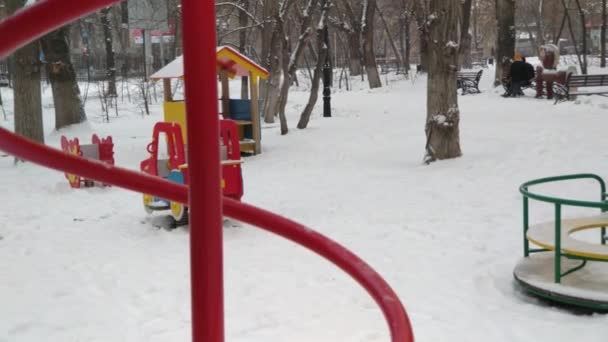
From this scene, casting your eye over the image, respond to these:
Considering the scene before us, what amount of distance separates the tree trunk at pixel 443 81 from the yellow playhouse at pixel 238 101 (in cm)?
380

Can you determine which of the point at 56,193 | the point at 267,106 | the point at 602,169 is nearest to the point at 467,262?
the point at 602,169

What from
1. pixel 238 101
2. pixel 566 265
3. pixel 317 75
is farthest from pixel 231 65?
A: pixel 566 265

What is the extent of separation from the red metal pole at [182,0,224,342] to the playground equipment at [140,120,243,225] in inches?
222

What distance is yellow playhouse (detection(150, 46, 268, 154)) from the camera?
12547 mm

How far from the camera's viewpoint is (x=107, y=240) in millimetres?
6859

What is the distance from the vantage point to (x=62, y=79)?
16.5 m

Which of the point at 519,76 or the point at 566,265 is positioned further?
the point at 519,76

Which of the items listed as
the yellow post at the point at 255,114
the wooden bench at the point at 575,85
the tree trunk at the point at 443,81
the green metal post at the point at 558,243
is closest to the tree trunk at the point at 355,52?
the wooden bench at the point at 575,85

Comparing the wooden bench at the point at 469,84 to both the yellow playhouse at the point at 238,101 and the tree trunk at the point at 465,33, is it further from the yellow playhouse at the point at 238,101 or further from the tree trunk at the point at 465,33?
the yellow playhouse at the point at 238,101

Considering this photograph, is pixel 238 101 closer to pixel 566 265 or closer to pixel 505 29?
pixel 566 265

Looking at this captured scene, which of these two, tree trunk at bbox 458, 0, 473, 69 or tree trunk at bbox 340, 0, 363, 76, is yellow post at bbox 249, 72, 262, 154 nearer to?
tree trunk at bbox 458, 0, 473, 69

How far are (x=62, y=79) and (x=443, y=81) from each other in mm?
10015

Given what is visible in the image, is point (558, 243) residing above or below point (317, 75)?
below

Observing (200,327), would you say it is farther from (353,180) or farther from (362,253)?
(353,180)
